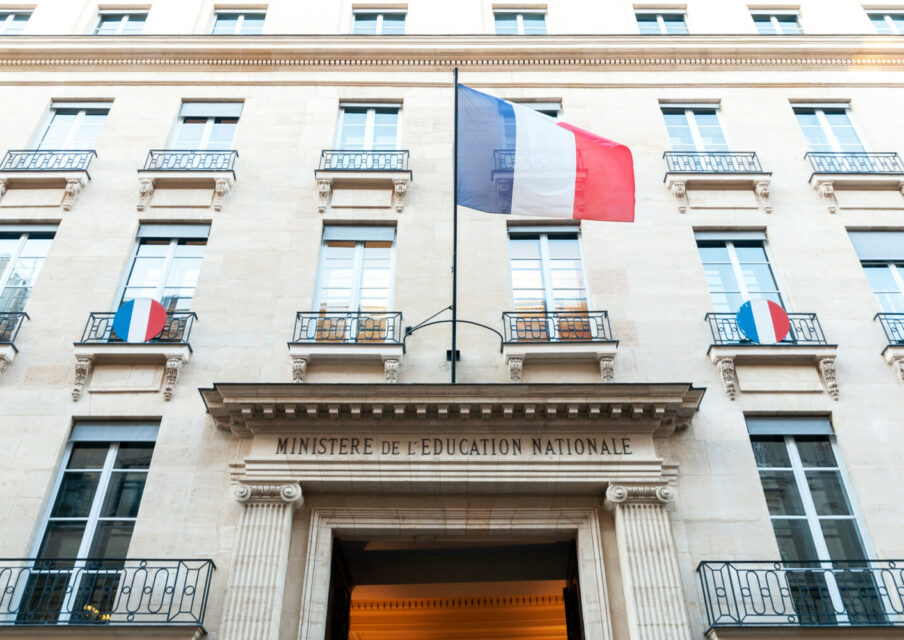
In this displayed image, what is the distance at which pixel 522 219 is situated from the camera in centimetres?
1219

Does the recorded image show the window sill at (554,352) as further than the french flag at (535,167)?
No

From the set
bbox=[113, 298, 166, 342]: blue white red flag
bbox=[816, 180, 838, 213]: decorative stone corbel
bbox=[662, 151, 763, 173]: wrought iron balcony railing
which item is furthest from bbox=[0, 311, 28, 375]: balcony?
bbox=[816, 180, 838, 213]: decorative stone corbel

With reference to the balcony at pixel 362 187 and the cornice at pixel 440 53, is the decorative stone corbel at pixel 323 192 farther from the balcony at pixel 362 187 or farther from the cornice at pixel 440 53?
the cornice at pixel 440 53

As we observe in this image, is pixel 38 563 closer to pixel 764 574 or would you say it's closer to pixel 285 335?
pixel 285 335

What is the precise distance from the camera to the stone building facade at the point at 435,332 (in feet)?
29.2

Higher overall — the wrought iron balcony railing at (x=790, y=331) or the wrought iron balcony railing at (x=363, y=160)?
the wrought iron balcony railing at (x=363, y=160)

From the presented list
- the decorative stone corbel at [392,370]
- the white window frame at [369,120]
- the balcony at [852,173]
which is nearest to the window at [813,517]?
the balcony at [852,173]

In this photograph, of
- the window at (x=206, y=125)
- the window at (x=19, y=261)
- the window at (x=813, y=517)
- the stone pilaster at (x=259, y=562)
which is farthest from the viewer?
the window at (x=206, y=125)

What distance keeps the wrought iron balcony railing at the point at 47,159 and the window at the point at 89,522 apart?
17.1ft

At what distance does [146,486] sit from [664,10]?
14.0 metres

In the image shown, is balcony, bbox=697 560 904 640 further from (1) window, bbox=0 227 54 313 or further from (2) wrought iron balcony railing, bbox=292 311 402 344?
(1) window, bbox=0 227 54 313

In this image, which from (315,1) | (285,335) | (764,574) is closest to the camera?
(764,574)

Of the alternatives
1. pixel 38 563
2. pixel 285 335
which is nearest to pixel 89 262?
pixel 285 335

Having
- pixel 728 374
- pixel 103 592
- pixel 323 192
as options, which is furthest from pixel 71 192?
pixel 728 374
